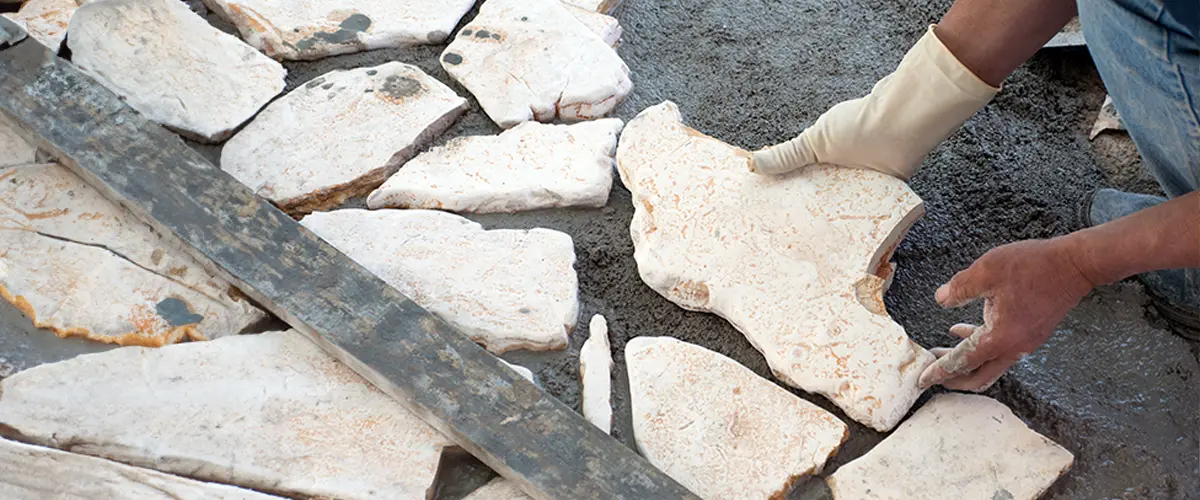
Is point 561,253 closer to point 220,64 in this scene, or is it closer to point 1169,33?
point 220,64

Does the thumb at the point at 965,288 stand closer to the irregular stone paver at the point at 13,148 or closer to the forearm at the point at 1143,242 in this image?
the forearm at the point at 1143,242

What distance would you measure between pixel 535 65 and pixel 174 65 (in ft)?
2.61

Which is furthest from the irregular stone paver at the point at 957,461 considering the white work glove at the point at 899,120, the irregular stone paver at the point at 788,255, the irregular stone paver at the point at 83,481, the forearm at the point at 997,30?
the irregular stone paver at the point at 83,481

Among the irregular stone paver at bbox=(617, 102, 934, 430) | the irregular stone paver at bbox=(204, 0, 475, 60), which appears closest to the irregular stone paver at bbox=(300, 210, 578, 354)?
the irregular stone paver at bbox=(617, 102, 934, 430)

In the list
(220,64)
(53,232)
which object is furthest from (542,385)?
(220,64)

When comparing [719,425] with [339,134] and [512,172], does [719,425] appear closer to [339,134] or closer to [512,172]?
[512,172]

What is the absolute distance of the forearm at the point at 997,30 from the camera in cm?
179

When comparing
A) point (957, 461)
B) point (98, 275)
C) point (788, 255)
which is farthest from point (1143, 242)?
point (98, 275)

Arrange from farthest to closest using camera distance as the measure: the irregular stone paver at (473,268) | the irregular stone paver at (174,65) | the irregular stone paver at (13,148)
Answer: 1. the irregular stone paver at (174,65)
2. the irregular stone paver at (13,148)
3. the irregular stone paver at (473,268)

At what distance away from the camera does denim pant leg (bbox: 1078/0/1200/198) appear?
1.58 meters

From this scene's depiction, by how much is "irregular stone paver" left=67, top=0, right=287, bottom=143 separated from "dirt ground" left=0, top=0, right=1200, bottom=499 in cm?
13

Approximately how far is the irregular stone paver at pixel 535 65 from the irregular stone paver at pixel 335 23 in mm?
85

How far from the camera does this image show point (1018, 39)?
1.81 m

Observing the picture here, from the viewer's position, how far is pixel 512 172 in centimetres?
212
